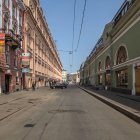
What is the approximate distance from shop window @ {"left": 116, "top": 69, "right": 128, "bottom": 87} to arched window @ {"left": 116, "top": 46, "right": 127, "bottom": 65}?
51.5 inches

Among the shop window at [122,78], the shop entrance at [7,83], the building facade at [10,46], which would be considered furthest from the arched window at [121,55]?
the shop entrance at [7,83]

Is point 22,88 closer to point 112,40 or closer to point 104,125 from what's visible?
point 112,40

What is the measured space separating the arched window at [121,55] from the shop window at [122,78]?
1.31m

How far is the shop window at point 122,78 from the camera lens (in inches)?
1296

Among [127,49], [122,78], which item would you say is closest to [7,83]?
[122,78]

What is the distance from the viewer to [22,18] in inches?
1761

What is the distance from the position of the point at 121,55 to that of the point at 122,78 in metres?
2.83

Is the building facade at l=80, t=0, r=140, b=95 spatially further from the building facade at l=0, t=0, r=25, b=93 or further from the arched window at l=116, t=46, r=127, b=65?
the building facade at l=0, t=0, r=25, b=93

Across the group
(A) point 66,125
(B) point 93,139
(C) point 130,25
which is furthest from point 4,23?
(B) point 93,139

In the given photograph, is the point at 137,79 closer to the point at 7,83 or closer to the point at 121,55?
the point at 121,55

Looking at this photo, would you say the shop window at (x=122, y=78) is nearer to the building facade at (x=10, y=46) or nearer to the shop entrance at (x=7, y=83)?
the building facade at (x=10, y=46)

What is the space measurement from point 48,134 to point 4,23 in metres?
26.3

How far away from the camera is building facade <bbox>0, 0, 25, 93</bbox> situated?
3195cm

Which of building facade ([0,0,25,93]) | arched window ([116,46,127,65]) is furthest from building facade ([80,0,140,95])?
building facade ([0,0,25,93])
